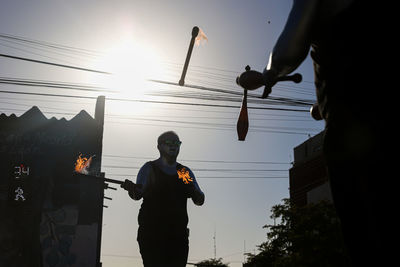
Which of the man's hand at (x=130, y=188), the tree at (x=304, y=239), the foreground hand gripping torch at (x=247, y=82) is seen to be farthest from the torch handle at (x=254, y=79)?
the tree at (x=304, y=239)

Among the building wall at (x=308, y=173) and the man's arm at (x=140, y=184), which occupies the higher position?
the building wall at (x=308, y=173)

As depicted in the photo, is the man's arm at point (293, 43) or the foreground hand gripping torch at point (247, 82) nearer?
the man's arm at point (293, 43)

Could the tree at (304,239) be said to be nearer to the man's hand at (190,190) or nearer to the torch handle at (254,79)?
the man's hand at (190,190)

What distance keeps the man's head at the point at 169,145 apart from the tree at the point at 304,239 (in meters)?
15.6

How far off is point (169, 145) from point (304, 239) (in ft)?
54.6

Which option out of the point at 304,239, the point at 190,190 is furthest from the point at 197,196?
the point at 304,239

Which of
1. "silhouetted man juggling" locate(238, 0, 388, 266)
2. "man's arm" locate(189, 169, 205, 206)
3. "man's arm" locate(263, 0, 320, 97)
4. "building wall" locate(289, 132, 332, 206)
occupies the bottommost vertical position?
"silhouetted man juggling" locate(238, 0, 388, 266)

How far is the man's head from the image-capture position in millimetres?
6590

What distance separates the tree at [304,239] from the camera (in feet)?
69.6

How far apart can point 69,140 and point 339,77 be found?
34.9m

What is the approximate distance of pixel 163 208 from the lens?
239 inches

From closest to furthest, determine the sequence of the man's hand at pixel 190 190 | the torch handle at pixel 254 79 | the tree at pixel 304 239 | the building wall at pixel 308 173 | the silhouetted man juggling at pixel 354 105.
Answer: the silhouetted man juggling at pixel 354 105 < the torch handle at pixel 254 79 < the man's hand at pixel 190 190 < the tree at pixel 304 239 < the building wall at pixel 308 173

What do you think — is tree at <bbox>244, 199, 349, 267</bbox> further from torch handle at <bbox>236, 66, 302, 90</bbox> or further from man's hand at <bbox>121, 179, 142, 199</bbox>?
torch handle at <bbox>236, 66, 302, 90</bbox>

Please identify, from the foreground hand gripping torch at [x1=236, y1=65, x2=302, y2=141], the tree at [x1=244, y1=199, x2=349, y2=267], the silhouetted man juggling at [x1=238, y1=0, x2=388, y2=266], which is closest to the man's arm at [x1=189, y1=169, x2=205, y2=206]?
the foreground hand gripping torch at [x1=236, y1=65, x2=302, y2=141]
